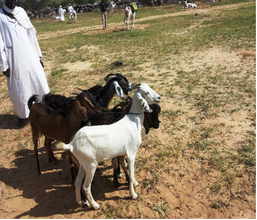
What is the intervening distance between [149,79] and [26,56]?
158 inches

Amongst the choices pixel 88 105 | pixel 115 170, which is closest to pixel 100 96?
pixel 88 105

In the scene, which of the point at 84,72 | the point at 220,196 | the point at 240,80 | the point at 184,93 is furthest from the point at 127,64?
the point at 220,196

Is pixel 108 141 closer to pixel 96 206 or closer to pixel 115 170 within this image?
pixel 115 170

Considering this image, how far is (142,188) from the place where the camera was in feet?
12.1

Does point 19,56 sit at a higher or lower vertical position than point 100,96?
higher

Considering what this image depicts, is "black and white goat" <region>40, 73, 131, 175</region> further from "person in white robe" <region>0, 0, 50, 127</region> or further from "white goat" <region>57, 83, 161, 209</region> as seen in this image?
"person in white robe" <region>0, 0, 50, 127</region>

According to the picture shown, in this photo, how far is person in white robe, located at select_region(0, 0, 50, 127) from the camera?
4844 millimetres

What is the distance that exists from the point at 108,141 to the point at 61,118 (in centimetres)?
106

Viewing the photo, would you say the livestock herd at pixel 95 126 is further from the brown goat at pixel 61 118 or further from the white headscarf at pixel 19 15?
the white headscarf at pixel 19 15

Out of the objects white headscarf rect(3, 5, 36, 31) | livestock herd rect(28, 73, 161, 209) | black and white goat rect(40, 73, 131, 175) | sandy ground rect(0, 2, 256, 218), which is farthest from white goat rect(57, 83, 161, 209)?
white headscarf rect(3, 5, 36, 31)

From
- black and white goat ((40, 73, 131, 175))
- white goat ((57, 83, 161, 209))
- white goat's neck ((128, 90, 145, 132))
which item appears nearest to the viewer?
white goat ((57, 83, 161, 209))

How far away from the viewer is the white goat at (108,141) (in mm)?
2871

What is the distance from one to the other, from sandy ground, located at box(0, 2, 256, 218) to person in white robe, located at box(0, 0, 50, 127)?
123cm

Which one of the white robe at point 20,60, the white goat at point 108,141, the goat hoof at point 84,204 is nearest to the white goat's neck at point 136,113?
the white goat at point 108,141
